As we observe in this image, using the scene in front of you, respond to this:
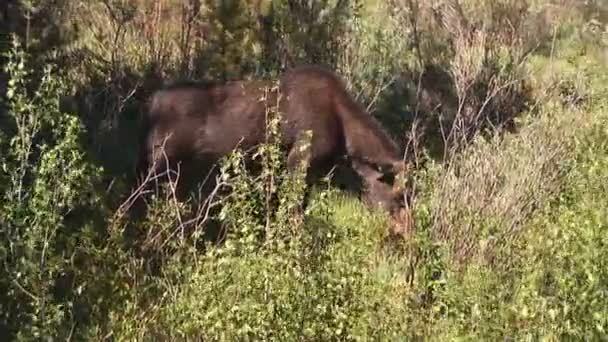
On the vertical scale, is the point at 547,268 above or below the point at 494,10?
below

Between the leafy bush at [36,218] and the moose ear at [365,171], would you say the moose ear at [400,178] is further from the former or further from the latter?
the leafy bush at [36,218]

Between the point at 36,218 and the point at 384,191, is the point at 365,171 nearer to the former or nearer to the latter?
the point at 384,191

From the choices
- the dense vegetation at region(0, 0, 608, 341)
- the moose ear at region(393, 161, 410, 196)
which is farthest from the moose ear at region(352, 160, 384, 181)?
the dense vegetation at region(0, 0, 608, 341)

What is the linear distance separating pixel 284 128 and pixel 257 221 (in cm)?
310

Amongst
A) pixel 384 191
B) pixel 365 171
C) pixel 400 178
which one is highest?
pixel 400 178

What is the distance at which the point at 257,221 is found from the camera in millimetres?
6820

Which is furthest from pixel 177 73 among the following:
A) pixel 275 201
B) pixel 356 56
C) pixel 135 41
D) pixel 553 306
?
pixel 553 306

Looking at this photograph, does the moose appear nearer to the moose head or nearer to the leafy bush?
the moose head

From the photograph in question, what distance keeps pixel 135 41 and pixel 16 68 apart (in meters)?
5.20

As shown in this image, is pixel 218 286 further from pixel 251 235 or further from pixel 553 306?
pixel 553 306

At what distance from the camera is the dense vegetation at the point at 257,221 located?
20.7 ft

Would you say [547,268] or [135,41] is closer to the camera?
[547,268]

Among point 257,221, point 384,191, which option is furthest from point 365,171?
point 257,221

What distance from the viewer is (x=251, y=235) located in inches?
245
